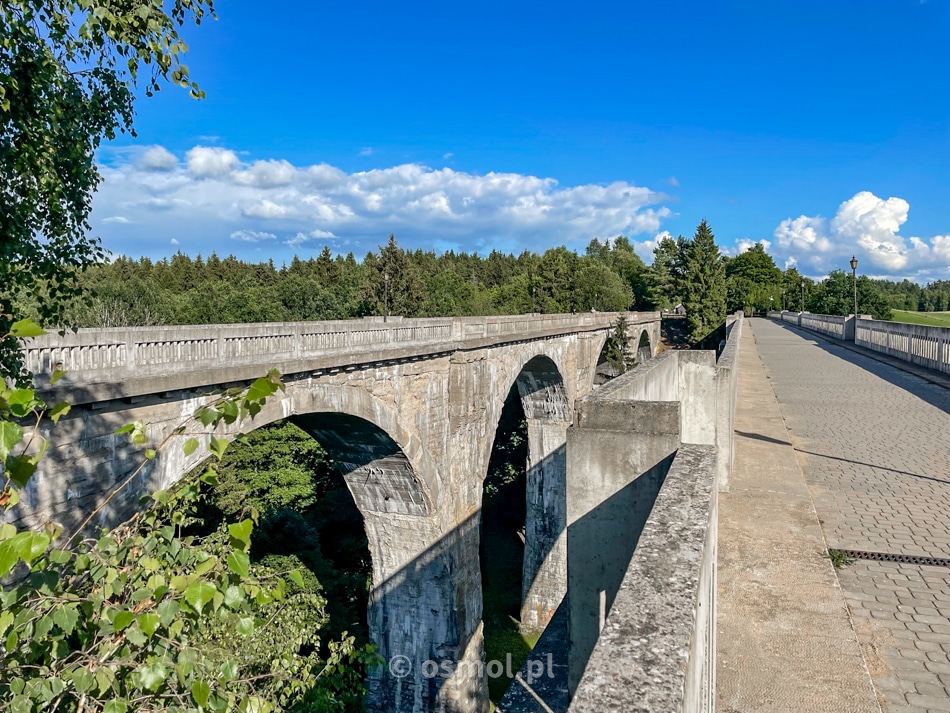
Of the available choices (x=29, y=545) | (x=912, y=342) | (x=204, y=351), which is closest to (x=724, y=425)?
(x=204, y=351)

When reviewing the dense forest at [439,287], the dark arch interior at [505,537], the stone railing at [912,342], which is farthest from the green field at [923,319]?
the dark arch interior at [505,537]

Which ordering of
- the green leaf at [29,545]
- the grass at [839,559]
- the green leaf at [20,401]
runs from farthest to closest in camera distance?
the grass at [839,559] < the green leaf at [20,401] < the green leaf at [29,545]

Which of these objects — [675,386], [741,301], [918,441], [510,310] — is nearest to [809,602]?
[675,386]

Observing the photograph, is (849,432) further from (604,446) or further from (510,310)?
(510,310)

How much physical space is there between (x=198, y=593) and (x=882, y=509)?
235 inches

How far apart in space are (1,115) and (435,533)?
9514mm

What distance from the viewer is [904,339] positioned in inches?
833

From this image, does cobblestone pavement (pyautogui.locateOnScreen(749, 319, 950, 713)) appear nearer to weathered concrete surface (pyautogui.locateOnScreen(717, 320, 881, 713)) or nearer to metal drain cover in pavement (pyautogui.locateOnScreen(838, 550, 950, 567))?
metal drain cover in pavement (pyautogui.locateOnScreen(838, 550, 950, 567))

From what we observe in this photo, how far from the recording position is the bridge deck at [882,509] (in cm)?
310

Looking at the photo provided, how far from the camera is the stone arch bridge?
5.15 meters

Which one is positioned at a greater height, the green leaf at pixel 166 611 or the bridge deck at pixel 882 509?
the green leaf at pixel 166 611

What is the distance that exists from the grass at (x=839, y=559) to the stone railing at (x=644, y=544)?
1.24 m

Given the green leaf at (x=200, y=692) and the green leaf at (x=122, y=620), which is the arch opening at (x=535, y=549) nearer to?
the green leaf at (x=200, y=692)

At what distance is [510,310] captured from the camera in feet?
225
